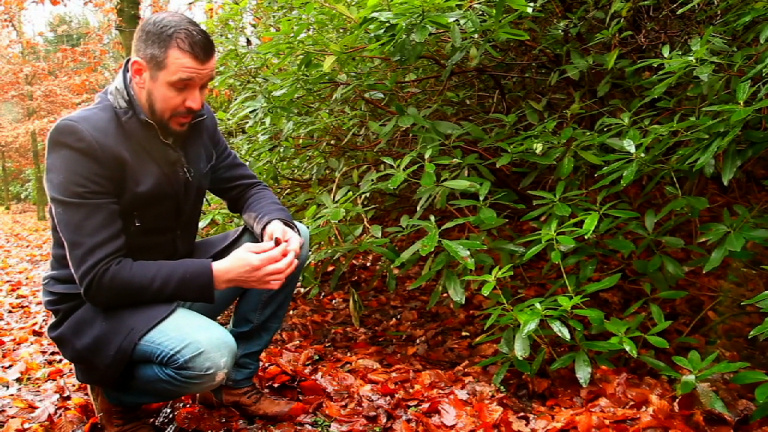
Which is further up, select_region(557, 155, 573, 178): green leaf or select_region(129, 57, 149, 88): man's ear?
select_region(129, 57, 149, 88): man's ear

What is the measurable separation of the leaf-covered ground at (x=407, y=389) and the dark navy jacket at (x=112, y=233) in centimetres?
47

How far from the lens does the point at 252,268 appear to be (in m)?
1.77

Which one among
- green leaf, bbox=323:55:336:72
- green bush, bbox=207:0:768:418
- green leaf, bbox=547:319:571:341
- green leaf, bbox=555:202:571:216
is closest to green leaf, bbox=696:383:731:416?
green bush, bbox=207:0:768:418

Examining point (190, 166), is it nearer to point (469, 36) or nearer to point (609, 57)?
point (469, 36)

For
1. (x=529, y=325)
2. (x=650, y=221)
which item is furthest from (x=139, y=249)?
(x=650, y=221)

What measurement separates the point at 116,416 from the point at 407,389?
124cm

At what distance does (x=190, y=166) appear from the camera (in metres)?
1.99

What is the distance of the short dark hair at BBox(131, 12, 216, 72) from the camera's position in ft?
5.62

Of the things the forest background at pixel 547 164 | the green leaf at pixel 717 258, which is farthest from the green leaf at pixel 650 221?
the green leaf at pixel 717 258

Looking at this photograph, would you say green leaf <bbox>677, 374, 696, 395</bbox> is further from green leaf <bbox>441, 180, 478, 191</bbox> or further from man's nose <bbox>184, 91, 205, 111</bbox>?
man's nose <bbox>184, 91, 205, 111</bbox>

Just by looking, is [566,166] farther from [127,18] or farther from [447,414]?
[127,18]

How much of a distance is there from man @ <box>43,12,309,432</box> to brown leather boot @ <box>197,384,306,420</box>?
304 millimetres

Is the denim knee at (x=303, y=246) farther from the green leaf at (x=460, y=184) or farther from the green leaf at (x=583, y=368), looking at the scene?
the green leaf at (x=583, y=368)

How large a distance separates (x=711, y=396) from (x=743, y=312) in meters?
0.56
